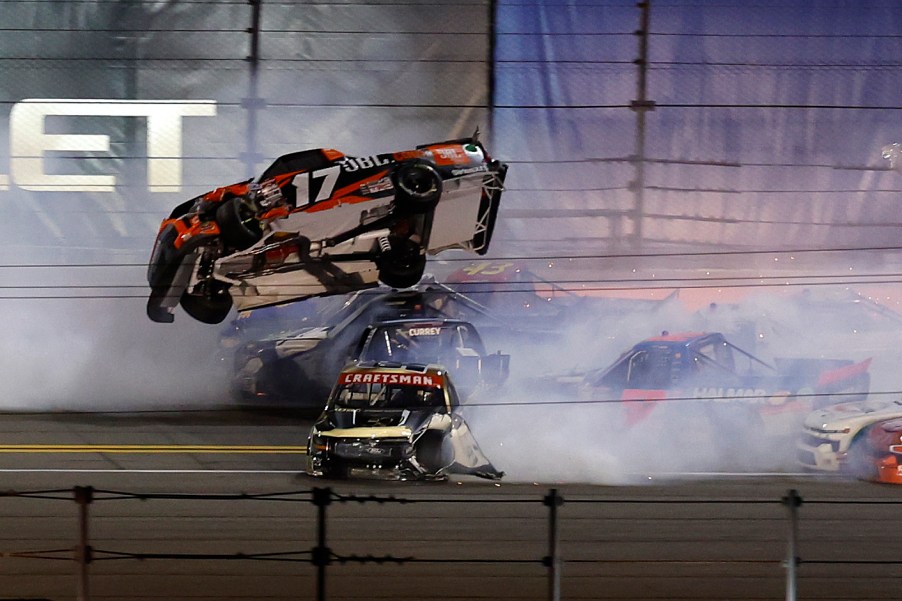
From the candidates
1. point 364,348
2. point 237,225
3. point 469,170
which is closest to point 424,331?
point 364,348

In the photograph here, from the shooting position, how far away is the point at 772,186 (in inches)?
480

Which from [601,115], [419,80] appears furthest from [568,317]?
[419,80]

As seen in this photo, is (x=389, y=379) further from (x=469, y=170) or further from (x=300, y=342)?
(x=300, y=342)

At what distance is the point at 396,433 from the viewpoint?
29.5 ft

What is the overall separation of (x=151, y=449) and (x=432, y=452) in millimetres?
3406

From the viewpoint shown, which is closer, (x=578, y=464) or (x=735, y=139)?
(x=578, y=464)

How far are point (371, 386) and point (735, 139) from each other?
16.3 feet


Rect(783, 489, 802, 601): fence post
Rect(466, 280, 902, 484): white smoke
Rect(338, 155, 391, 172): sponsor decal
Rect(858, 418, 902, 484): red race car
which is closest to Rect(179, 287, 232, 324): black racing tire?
Rect(338, 155, 391, 172): sponsor decal

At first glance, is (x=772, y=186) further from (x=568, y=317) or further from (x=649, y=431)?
(x=649, y=431)

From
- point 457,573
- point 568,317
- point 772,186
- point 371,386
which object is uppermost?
point 772,186

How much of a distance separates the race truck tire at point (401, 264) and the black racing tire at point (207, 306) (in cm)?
150

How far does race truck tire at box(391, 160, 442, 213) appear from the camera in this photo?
33.6 feet

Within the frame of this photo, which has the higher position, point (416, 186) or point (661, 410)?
point (416, 186)

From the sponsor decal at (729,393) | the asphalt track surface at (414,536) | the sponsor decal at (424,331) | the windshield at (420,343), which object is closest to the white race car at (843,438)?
the asphalt track surface at (414,536)
